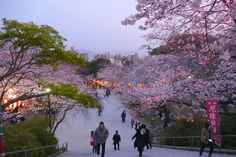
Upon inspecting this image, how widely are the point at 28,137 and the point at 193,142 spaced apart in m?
7.23

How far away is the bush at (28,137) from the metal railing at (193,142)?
19.4 ft

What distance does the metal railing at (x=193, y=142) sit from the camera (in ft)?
43.2

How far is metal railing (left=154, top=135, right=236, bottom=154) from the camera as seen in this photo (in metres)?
13.2

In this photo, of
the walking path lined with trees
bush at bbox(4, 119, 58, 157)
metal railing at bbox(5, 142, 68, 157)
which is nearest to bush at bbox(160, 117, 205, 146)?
the walking path lined with trees

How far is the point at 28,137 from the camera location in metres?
15.4

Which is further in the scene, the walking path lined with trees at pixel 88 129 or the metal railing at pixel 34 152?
the walking path lined with trees at pixel 88 129

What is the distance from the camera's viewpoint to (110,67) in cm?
7188

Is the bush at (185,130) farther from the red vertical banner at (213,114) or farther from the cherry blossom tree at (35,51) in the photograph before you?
the cherry blossom tree at (35,51)

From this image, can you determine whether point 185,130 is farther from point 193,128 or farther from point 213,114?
point 213,114

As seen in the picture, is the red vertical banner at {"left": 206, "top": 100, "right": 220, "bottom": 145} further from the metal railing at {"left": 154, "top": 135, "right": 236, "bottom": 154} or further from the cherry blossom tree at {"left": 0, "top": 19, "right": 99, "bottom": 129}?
the cherry blossom tree at {"left": 0, "top": 19, "right": 99, "bottom": 129}

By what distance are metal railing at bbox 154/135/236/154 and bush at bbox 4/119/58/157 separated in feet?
19.4

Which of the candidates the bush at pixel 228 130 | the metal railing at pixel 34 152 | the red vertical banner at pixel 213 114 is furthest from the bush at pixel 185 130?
the metal railing at pixel 34 152

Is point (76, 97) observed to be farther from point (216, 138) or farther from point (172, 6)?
point (172, 6)

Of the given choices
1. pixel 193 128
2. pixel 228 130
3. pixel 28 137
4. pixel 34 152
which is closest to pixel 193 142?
pixel 193 128
